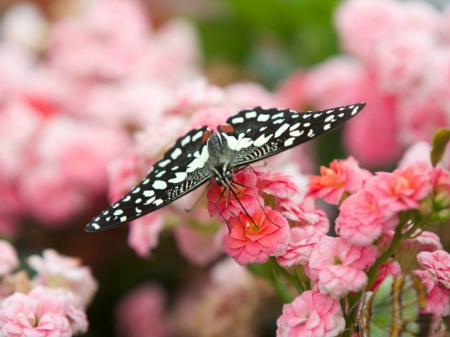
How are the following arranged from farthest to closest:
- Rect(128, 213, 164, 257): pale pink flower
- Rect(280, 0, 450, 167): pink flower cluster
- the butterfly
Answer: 1. Rect(280, 0, 450, 167): pink flower cluster
2. Rect(128, 213, 164, 257): pale pink flower
3. the butterfly

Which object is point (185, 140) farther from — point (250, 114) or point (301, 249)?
point (301, 249)

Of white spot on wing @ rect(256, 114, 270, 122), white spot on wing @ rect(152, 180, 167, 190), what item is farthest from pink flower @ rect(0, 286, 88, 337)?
white spot on wing @ rect(256, 114, 270, 122)

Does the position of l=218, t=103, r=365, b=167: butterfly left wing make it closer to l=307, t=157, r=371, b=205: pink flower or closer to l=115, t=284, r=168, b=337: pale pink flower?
l=307, t=157, r=371, b=205: pink flower

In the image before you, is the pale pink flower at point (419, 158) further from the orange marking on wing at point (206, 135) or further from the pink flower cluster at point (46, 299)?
the pink flower cluster at point (46, 299)

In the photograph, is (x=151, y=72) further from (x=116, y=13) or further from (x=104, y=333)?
(x=104, y=333)

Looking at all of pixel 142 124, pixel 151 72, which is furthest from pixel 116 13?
pixel 142 124

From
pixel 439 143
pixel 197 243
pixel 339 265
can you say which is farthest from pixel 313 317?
pixel 197 243

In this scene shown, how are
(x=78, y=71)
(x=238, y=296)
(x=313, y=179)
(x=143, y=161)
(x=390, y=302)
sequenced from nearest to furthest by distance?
(x=390, y=302) < (x=313, y=179) < (x=143, y=161) < (x=238, y=296) < (x=78, y=71)
